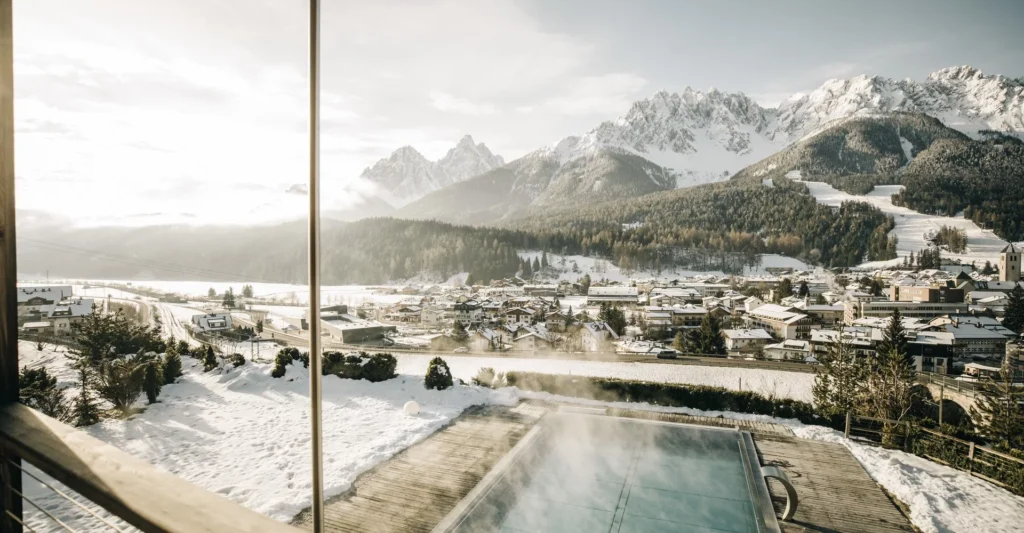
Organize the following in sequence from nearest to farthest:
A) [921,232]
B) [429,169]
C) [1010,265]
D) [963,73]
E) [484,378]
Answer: [484,378] → [1010,265] → [921,232] → [963,73] → [429,169]

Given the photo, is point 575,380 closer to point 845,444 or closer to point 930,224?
point 845,444

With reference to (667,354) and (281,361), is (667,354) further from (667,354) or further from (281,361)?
(281,361)

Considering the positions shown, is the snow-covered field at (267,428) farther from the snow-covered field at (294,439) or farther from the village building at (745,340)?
the village building at (745,340)

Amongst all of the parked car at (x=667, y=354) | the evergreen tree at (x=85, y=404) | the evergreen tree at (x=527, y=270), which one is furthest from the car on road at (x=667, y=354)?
the evergreen tree at (x=527, y=270)

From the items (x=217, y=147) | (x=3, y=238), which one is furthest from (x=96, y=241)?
(x=3, y=238)

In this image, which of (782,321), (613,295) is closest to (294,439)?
(782,321)

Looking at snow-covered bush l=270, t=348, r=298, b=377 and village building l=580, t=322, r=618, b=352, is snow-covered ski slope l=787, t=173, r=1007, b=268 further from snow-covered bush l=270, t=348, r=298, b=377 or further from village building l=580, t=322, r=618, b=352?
snow-covered bush l=270, t=348, r=298, b=377
